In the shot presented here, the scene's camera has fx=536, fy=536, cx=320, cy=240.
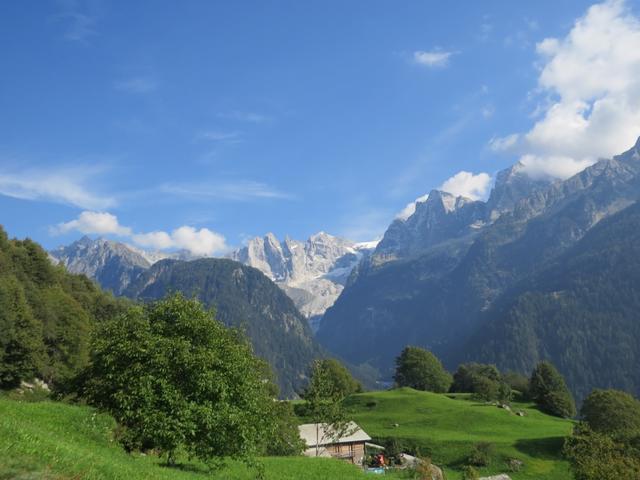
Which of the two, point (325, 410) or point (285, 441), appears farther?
point (325, 410)

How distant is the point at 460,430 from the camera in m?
98.4

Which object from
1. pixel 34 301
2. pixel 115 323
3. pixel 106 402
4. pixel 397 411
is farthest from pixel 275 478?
pixel 34 301

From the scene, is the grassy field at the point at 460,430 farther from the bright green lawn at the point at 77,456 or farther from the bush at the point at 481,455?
the bright green lawn at the point at 77,456

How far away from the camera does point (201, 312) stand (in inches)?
1478

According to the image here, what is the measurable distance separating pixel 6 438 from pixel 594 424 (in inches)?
4093

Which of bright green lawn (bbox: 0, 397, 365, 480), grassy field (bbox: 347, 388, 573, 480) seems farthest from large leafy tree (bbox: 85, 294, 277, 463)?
grassy field (bbox: 347, 388, 573, 480)

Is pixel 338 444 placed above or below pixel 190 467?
below

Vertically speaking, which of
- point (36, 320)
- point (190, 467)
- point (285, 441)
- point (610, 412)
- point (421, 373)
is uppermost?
point (36, 320)

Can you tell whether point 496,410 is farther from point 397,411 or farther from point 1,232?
point 1,232

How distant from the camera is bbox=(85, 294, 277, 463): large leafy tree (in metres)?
30.8

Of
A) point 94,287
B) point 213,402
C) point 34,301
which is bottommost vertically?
point 213,402

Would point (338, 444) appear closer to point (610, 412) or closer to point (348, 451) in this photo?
point (348, 451)

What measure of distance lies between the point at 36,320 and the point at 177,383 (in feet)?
252

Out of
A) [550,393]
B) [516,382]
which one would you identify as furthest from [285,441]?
[516,382]
